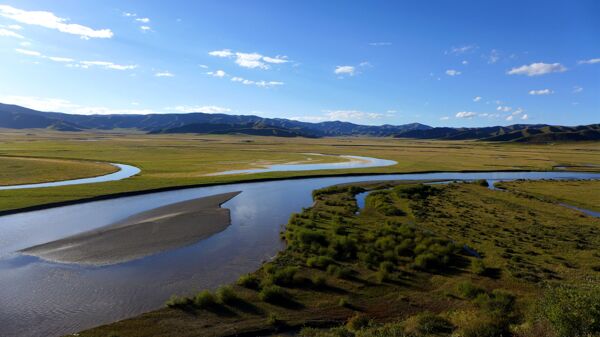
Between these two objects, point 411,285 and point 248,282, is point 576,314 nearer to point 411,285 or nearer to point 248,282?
point 411,285

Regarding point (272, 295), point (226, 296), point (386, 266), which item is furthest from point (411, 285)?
point (226, 296)

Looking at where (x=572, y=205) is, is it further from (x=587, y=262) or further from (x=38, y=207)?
(x=38, y=207)

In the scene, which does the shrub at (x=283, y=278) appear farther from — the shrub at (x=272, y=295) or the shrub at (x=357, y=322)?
the shrub at (x=357, y=322)

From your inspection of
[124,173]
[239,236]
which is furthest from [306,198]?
[124,173]

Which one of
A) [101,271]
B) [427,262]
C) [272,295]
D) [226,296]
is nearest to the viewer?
[226,296]

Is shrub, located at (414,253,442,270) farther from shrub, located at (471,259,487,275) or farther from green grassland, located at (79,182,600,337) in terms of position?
shrub, located at (471,259,487,275)

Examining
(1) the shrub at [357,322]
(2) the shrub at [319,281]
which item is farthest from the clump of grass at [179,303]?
(1) the shrub at [357,322]
